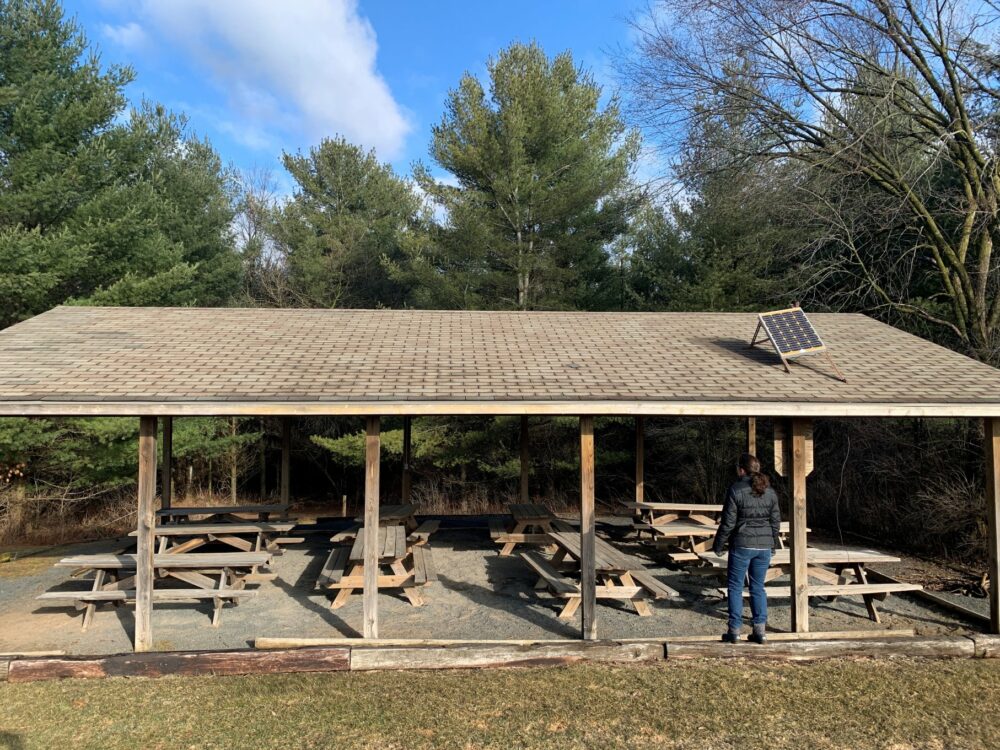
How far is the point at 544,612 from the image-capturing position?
7.84 metres

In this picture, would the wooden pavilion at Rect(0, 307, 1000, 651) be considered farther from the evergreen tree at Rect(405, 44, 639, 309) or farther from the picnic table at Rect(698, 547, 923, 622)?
the evergreen tree at Rect(405, 44, 639, 309)

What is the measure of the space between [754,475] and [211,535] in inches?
273

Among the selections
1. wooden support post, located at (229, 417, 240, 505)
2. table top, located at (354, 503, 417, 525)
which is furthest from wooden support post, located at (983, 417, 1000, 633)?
wooden support post, located at (229, 417, 240, 505)

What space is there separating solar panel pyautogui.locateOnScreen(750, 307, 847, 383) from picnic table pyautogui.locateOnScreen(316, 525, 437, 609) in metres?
4.80

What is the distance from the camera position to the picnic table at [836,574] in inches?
290

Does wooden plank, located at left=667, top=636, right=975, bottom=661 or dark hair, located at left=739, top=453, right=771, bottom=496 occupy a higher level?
dark hair, located at left=739, top=453, right=771, bottom=496

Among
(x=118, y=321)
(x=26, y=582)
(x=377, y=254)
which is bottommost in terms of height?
(x=26, y=582)

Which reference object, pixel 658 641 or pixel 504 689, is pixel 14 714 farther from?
pixel 658 641

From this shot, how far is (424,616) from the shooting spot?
7695mm

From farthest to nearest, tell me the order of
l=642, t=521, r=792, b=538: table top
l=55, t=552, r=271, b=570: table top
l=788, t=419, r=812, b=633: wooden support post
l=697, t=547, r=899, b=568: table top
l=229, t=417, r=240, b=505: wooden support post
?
1. l=229, t=417, r=240, b=505: wooden support post
2. l=642, t=521, r=792, b=538: table top
3. l=697, t=547, r=899, b=568: table top
4. l=55, t=552, r=271, b=570: table top
5. l=788, t=419, r=812, b=633: wooden support post

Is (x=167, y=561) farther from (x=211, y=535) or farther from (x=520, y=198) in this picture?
(x=520, y=198)

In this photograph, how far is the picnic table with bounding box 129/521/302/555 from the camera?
912 cm

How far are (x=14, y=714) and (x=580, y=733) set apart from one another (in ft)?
13.8

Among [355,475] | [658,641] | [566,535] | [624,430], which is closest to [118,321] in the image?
[566,535]
